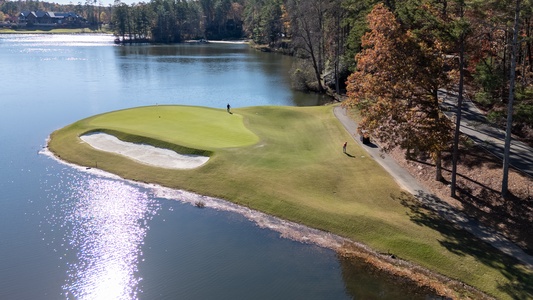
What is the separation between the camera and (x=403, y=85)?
26469mm

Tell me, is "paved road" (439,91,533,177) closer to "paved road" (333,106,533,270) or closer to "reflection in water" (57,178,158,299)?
"paved road" (333,106,533,270)

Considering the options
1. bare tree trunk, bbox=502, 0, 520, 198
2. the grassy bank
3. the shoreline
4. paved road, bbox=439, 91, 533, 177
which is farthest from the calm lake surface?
paved road, bbox=439, 91, 533, 177

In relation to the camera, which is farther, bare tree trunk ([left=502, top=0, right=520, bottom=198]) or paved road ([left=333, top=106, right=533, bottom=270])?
bare tree trunk ([left=502, top=0, right=520, bottom=198])

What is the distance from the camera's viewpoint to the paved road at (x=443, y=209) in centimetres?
2231

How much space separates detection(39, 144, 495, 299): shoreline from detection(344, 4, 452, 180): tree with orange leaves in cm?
723

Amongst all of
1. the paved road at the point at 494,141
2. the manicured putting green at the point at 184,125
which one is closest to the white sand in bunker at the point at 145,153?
the manicured putting green at the point at 184,125

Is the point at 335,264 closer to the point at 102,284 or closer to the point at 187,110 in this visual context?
the point at 102,284

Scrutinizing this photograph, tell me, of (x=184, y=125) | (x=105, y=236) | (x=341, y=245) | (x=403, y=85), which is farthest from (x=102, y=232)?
(x=403, y=85)

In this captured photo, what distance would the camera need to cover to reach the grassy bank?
870 inches

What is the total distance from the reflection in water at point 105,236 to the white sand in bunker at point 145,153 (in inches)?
160

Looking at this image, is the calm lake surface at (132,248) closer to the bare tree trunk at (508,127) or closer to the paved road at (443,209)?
the paved road at (443,209)

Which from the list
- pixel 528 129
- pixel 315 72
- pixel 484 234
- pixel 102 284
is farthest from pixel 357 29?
pixel 102 284

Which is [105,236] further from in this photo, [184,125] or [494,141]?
[494,141]

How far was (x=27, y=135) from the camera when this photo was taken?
4356 cm
